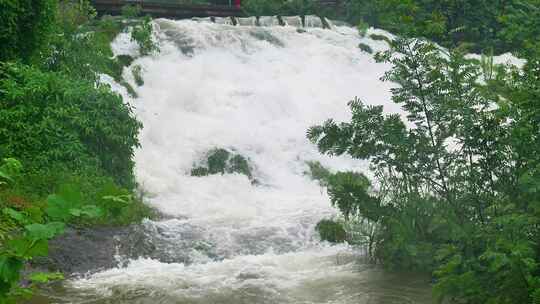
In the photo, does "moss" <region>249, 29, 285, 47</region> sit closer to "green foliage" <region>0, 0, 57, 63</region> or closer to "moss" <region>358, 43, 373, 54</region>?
"moss" <region>358, 43, 373, 54</region>

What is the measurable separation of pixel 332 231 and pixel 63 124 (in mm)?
4481

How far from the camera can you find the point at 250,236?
9.45 metres

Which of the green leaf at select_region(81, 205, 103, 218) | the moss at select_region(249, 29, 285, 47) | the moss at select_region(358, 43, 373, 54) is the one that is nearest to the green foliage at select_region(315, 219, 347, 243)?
the green leaf at select_region(81, 205, 103, 218)

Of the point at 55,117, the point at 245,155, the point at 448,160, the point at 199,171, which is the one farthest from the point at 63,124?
the point at 448,160

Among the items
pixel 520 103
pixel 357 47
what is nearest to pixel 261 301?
pixel 520 103

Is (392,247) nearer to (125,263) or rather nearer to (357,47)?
(125,263)

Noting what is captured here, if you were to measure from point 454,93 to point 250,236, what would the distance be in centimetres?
388

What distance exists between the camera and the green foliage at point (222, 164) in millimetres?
12758

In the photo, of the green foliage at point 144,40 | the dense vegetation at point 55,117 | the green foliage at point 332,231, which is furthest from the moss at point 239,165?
the green foliage at point 144,40

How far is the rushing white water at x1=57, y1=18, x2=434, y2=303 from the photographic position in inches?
295

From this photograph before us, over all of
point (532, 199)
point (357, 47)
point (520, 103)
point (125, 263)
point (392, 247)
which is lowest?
point (125, 263)

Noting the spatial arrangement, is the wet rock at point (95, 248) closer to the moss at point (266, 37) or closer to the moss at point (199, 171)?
the moss at point (199, 171)

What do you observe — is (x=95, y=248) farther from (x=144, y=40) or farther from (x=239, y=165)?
(x=144, y=40)

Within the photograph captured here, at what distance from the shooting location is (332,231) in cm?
955
